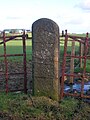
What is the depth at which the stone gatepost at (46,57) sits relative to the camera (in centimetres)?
811

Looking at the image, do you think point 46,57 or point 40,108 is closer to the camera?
point 40,108

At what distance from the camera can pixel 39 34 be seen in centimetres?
814

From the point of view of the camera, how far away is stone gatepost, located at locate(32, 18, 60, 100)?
8109 millimetres

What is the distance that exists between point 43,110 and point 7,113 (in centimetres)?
84

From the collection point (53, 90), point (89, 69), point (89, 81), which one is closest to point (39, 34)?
point (53, 90)

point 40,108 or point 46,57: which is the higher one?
point 46,57

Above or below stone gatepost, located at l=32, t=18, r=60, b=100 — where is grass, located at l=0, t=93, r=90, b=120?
below

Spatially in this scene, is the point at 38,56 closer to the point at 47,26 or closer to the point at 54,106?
the point at 47,26

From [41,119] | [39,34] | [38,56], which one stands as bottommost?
[41,119]

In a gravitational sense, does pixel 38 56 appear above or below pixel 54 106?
above

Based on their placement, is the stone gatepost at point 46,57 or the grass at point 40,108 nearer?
the grass at point 40,108

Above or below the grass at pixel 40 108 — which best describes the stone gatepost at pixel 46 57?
above

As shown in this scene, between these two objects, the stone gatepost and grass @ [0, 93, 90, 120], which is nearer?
grass @ [0, 93, 90, 120]

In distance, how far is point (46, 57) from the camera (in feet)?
26.9
